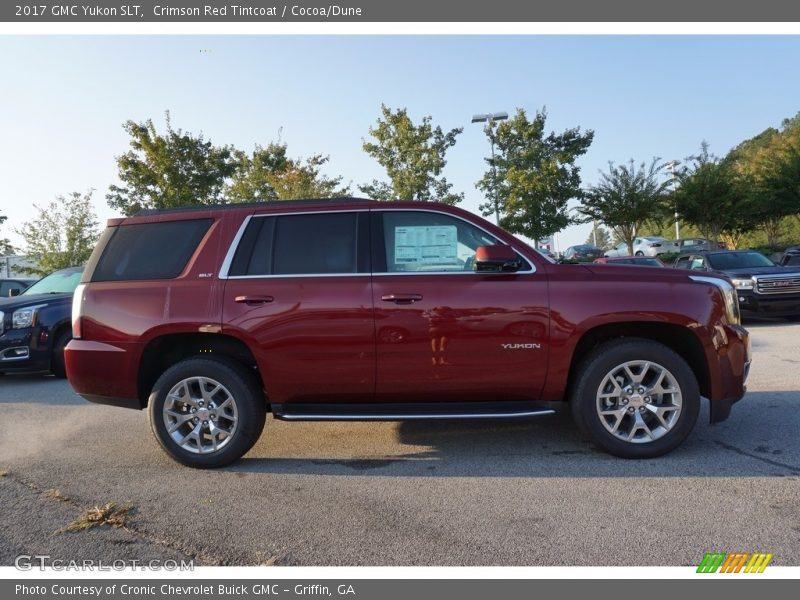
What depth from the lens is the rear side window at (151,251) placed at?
14.9ft

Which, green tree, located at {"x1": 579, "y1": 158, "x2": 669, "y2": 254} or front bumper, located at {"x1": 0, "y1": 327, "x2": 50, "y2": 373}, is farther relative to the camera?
green tree, located at {"x1": 579, "y1": 158, "x2": 669, "y2": 254}

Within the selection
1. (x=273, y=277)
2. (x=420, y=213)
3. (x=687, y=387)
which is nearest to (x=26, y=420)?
(x=273, y=277)

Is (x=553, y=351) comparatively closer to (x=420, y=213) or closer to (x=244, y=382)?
(x=420, y=213)

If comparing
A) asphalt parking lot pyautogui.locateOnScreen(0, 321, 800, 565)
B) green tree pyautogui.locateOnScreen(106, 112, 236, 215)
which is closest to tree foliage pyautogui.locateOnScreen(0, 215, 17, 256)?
green tree pyautogui.locateOnScreen(106, 112, 236, 215)

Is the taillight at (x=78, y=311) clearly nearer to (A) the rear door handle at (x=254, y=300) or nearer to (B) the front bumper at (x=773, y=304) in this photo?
(A) the rear door handle at (x=254, y=300)

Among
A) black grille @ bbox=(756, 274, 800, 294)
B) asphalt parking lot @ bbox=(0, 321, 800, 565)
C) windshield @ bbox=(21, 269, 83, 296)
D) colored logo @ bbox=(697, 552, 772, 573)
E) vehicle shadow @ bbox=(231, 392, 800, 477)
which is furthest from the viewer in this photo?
black grille @ bbox=(756, 274, 800, 294)

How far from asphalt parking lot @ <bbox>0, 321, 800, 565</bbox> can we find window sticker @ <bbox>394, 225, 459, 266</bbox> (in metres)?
1.50

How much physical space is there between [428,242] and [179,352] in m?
2.12

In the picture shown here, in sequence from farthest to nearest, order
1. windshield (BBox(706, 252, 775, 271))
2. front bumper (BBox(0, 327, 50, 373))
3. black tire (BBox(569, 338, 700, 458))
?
windshield (BBox(706, 252, 775, 271))
front bumper (BBox(0, 327, 50, 373))
black tire (BBox(569, 338, 700, 458))

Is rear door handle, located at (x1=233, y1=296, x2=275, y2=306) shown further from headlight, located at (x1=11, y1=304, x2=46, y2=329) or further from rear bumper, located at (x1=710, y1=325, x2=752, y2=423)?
headlight, located at (x1=11, y1=304, x2=46, y2=329)

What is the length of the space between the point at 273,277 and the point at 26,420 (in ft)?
12.1

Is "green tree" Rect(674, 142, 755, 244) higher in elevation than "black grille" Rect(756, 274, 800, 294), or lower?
higher

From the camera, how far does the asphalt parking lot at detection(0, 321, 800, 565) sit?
306 cm

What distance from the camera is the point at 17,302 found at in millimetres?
8562
